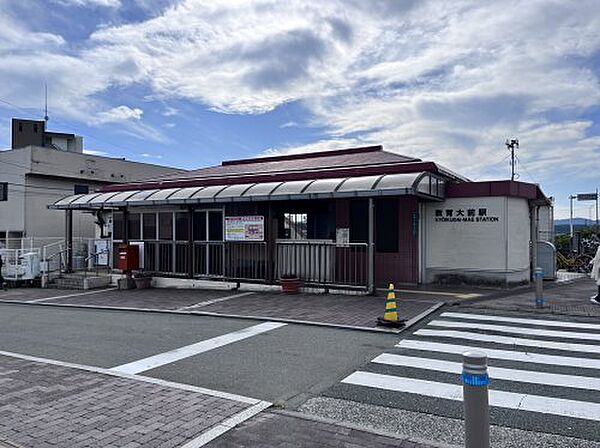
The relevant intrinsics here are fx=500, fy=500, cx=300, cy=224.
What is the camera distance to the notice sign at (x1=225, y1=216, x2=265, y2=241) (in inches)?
640

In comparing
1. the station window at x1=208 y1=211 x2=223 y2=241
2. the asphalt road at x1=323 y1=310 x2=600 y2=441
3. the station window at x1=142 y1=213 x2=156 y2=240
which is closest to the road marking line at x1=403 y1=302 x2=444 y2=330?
the asphalt road at x1=323 y1=310 x2=600 y2=441

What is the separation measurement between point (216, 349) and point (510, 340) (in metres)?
4.92

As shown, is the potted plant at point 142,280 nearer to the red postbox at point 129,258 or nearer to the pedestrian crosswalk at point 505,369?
the red postbox at point 129,258

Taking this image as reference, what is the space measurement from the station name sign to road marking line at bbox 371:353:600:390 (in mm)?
8706

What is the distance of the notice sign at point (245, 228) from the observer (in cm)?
1625

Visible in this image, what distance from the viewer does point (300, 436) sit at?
4473 millimetres

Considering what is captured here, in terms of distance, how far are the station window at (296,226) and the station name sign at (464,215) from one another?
438 centimetres

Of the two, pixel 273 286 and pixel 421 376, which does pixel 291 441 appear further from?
pixel 273 286

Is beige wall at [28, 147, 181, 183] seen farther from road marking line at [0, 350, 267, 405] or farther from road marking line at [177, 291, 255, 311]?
road marking line at [0, 350, 267, 405]

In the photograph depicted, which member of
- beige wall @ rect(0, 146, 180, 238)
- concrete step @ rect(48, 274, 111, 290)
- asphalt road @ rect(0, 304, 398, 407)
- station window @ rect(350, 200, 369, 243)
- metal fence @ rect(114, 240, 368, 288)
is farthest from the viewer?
beige wall @ rect(0, 146, 180, 238)

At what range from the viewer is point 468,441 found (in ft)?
11.4

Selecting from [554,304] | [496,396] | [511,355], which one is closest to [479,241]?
[554,304]

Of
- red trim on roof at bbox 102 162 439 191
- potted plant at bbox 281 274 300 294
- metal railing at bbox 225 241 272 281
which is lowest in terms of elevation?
potted plant at bbox 281 274 300 294

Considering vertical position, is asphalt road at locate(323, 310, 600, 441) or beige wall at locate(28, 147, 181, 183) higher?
beige wall at locate(28, 147, 181, 183)
